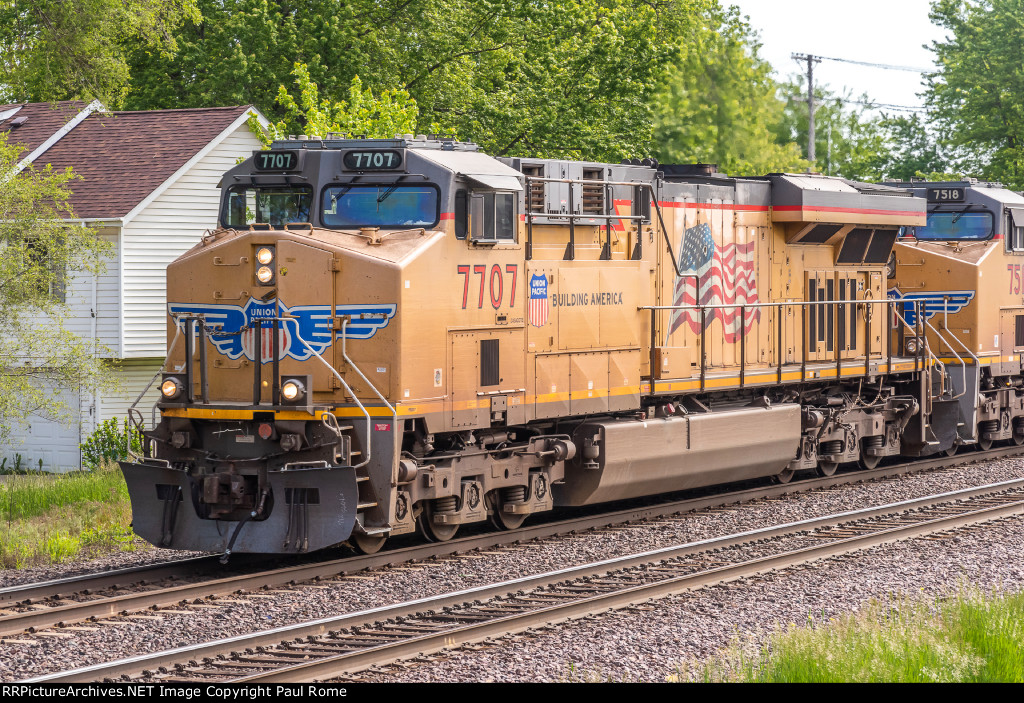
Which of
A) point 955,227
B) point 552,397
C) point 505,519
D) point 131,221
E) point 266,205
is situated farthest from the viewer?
point 131,221

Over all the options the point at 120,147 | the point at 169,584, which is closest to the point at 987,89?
the point at 120,147

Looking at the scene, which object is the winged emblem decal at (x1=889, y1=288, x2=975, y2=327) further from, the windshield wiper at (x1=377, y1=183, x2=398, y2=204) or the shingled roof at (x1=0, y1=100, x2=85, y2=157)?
the shingled roof at (x1=0, y1=100, x2=85, y2=157)

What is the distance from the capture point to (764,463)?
49.6 feet

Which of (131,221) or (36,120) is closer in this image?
(131,221)

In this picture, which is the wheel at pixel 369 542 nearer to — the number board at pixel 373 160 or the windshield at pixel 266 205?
the windshield at pixel 266 205

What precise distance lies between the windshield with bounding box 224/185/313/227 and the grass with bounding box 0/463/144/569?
3.35 m

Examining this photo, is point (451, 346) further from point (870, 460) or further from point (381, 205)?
point (870, 460)

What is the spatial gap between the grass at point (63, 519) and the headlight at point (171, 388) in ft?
6.52

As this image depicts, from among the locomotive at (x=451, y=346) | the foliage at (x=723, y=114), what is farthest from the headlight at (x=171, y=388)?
the foliage at (x=723, y=114)

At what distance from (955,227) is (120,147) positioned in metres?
15.7

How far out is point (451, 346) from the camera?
11.0 m

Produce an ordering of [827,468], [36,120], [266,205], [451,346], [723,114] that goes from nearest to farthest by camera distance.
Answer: [451,346], [266,205], [827,468], [36,120], [723,114]

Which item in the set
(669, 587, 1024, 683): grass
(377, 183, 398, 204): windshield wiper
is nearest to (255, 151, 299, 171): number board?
(377, 183, 398, 204): windshield wiper

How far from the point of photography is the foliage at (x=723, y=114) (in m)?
52.4
